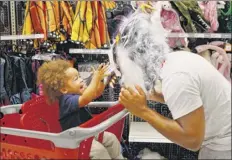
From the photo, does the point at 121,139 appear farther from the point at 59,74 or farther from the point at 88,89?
the point at 59,74

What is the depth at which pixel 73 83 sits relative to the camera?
1974 millimetres

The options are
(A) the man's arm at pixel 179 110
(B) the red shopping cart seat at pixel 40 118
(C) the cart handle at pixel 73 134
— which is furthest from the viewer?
(B) the red shopping cart seat at pixel 40 118

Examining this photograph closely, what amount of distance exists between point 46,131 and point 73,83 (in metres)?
0.32

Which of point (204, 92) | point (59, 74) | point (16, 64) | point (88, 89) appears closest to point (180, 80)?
point (204, 92)

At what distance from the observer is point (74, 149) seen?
1.91 metres

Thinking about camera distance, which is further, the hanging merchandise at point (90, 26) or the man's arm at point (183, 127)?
the hanging merchandise at point (90, 26)

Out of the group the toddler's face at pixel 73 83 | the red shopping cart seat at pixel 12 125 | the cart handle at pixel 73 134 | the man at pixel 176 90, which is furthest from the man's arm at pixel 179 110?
the red shopping cart seat at pixel 12 125

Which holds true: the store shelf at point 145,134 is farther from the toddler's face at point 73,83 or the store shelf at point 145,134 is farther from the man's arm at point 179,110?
the toddler's face at point 73,83

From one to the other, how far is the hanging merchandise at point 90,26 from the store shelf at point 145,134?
473mm

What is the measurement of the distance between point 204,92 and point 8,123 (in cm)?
115

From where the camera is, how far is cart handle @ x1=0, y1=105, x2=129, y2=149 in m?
1.91

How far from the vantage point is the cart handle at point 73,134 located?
191cm

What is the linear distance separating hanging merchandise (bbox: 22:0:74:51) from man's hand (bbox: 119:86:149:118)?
0.44 m

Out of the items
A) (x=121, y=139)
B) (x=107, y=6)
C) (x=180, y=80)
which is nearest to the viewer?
(x=180, y=80)
